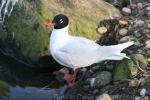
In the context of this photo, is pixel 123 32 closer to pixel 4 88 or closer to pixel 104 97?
pixel 104 97

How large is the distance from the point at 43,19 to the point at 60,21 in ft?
2.27

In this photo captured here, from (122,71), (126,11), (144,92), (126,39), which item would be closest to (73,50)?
(122,71)

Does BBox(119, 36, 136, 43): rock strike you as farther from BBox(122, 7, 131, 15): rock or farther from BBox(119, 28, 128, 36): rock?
BBox(122, 7, 131, 15): rock

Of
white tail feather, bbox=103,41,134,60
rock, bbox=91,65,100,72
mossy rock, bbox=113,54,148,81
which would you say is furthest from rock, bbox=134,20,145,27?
white tail feather, bbox=103,41,134,60

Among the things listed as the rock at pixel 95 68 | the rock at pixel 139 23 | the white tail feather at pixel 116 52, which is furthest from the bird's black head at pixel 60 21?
the rock at pixel 139 23

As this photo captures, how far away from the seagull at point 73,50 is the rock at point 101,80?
220 mm

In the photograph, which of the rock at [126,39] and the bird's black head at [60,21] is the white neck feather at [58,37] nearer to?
the bird's black head at [60,21]

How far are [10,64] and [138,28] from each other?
224cm

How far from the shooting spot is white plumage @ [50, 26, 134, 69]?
24.0 feet

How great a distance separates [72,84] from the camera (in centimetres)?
782

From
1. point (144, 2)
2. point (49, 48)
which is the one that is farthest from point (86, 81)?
point (144, 2)

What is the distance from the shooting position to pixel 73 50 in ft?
24.9

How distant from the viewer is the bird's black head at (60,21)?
7988 millimetres

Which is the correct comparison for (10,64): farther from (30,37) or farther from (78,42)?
(78,42)
